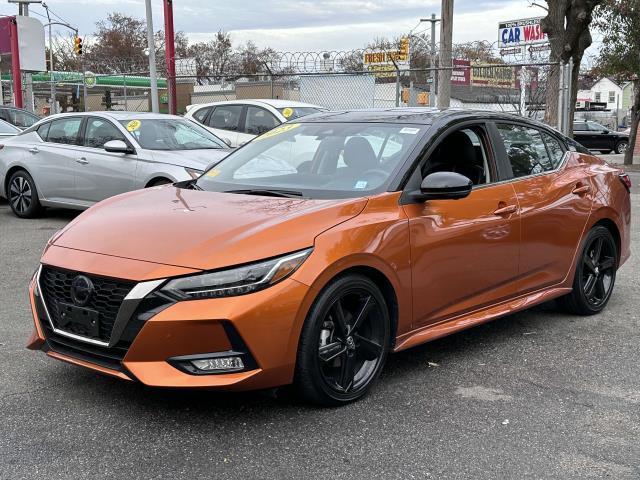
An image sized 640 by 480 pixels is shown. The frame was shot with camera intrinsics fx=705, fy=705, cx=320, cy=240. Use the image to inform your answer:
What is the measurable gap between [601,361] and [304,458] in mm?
2342

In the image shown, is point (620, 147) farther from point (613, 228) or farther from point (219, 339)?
point (219, 339)

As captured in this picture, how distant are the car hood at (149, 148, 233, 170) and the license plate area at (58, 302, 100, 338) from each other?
5.30 m

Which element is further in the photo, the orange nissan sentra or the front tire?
the front tire

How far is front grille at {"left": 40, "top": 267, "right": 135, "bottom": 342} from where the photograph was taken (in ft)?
10.8

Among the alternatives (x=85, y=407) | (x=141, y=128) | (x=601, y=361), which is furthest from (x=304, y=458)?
(x=141, y=128)

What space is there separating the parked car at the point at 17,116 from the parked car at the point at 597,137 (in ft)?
83.0

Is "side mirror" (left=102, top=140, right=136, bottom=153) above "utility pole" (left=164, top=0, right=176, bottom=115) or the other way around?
the other way around

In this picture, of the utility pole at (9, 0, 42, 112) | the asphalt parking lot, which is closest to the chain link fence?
the utility pole at (9, 0, 42, 112)

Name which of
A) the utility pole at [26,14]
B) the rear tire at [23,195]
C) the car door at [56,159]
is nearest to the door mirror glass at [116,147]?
the car door at [56,159]

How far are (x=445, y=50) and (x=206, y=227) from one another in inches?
503

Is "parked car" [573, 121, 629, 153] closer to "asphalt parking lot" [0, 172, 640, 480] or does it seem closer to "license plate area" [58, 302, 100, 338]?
"asphalt parking lot" [0, 172, 640, 480]

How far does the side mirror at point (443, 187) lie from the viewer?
402 cm

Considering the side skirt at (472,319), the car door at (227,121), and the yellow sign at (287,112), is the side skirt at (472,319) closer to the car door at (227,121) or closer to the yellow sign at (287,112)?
the yellow sign at (287,112)

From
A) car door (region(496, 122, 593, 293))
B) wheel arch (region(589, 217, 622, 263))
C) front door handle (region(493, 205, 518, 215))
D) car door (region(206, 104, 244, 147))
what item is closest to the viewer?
front door handle (region(493, 205, 518, 215))
